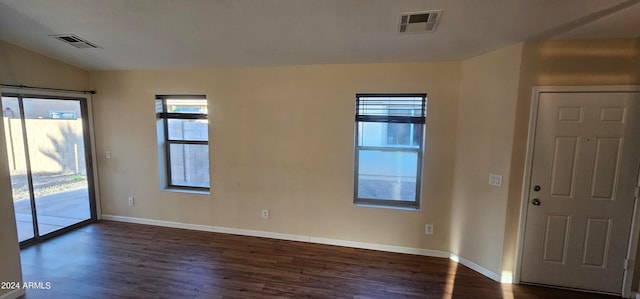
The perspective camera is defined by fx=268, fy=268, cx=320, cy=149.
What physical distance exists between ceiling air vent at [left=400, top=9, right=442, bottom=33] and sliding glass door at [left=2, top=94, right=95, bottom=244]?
4.42 m

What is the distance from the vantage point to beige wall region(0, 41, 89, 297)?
233 cm

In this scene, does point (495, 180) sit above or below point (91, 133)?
below

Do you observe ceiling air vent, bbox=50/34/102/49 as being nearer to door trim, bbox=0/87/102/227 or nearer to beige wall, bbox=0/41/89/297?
beige wall, bbox=0/41/89/297

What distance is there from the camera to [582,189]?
2.50 m

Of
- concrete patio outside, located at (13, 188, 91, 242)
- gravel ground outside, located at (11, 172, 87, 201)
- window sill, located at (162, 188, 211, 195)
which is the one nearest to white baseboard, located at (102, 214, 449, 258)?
concrete patio outside, located at (13, 188, 91, 242)

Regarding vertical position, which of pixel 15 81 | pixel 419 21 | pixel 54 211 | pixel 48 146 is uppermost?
pixel 419 21

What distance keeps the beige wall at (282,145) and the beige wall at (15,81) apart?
37 cm

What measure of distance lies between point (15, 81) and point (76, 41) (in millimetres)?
986

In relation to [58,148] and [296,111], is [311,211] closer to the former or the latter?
[296,111]

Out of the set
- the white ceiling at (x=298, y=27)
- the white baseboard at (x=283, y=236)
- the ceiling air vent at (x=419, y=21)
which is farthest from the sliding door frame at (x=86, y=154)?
the ceiling air vent at (x=419, y=21)

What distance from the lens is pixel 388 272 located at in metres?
2.92

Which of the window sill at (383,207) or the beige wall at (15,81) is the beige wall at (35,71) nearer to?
the beige wall at (15,81)

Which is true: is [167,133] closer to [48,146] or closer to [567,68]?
[48,146]

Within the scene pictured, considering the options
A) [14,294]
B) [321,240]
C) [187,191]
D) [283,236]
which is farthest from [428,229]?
[14,294]
